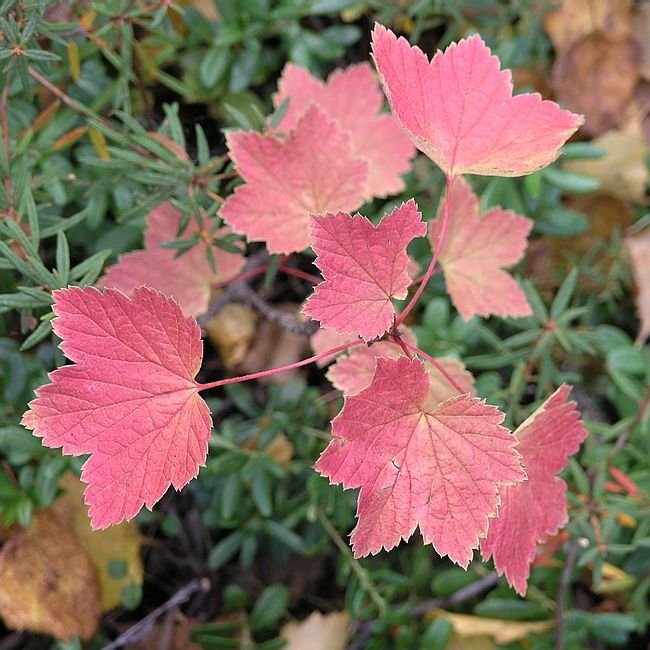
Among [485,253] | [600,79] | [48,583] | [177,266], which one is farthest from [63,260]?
[600,79]

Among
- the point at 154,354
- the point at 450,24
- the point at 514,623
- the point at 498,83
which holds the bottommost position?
the point at 514,623

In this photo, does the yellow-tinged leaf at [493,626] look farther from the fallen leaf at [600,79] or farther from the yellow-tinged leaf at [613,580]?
the fallen leaf at [600,79]

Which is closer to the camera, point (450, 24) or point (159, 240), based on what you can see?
point (159, 240)

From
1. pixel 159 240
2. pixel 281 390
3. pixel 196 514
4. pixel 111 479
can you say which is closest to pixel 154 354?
pixel 111 479

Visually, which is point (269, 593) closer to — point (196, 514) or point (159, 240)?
point (196, 514)

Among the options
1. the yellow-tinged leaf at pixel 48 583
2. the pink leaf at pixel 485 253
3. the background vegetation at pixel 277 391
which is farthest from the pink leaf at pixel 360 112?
the yellow-tinged leaf at pixel 48 583

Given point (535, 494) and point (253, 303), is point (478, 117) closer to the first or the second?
point (535, 494)
